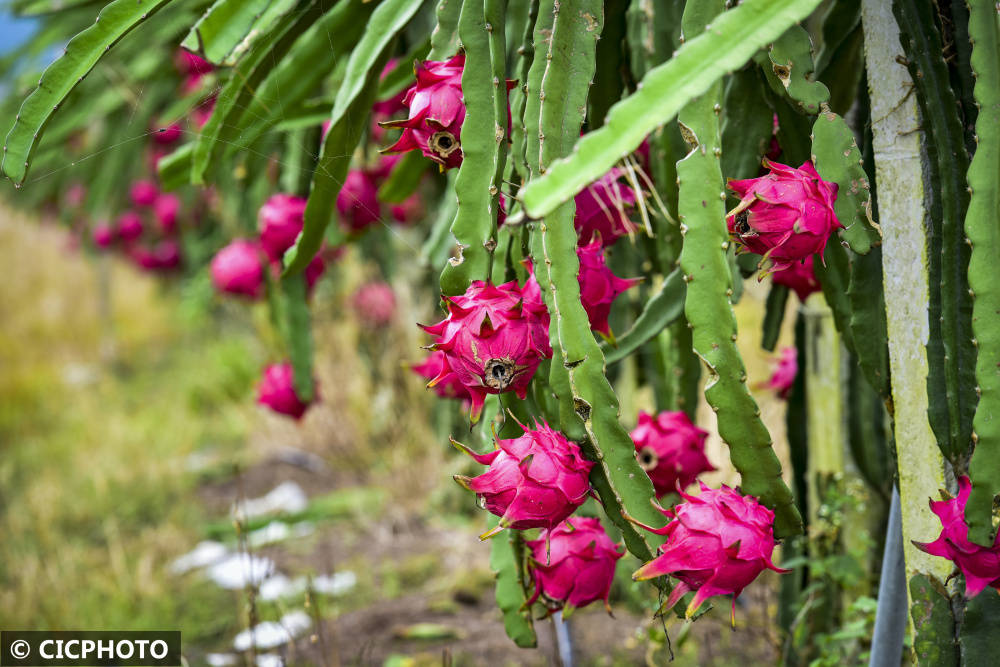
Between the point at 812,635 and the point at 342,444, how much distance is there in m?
2.22

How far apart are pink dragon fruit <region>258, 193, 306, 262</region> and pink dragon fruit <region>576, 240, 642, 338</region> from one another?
646 mm

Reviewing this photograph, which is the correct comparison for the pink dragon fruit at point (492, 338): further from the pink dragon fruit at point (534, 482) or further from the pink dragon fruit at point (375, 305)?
the pink dragon fruit at point (375, 305)

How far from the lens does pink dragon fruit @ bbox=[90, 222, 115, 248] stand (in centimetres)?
404

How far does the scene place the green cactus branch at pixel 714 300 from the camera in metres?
0.76

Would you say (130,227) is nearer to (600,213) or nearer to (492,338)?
(600,213)

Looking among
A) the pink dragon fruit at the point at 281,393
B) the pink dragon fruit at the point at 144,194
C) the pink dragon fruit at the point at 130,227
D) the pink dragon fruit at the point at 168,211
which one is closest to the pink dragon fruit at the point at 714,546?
the pink dragon fruit at the point at 281,393

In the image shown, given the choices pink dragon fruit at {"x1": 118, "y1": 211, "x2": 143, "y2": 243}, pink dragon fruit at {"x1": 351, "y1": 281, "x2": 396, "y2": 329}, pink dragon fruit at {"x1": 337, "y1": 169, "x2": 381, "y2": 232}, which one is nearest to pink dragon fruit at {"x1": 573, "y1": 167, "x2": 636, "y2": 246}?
pink dragon fruit at {"x1": 337, "y1": 169, "x2": 381, "y2": 232}

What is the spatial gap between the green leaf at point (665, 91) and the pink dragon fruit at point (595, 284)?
18cm

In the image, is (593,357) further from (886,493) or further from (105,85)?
(105,85)

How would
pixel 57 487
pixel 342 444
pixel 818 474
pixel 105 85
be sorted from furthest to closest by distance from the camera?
1. pixel 342 444
2. pixel 57 487
3. pixel 105 85
4. pixel 818 474

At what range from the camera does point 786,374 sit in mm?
1489

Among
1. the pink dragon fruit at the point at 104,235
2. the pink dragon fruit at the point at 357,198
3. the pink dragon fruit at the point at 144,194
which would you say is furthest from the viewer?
the pink dragon fruit at the point at 104,235

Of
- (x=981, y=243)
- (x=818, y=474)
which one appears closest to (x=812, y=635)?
(x=818, y=474)

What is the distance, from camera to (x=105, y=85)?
271cm
